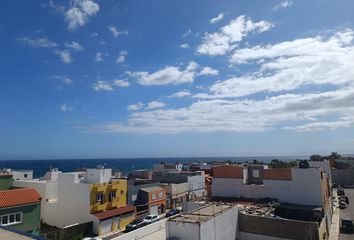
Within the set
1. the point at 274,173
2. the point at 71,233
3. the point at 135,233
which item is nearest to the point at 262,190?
the point at 274,173

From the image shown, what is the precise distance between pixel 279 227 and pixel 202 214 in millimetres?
8741

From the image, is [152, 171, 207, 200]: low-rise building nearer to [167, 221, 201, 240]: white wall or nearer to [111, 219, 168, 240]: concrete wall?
[111, 219, 168, 240]: concrete wall

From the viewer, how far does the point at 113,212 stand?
45.5 m

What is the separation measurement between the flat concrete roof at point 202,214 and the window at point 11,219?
19984 mm

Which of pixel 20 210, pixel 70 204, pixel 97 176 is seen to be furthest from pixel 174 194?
pixel 20 210

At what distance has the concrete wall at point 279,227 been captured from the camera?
30469 mm

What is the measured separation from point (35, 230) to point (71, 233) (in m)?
4.24

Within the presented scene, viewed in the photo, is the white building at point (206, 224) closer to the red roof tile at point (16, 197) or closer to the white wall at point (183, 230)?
the white wall at point (183, 230)

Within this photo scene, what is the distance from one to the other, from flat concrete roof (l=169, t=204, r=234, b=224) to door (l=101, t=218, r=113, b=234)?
1758cm

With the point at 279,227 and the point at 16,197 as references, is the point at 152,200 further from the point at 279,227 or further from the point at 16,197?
the point at 279,227

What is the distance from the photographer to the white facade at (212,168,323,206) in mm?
45344

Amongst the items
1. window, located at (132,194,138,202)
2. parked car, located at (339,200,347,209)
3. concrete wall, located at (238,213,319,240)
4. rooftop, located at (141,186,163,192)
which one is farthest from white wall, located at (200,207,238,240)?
parked car, located at (339,200,347,209)

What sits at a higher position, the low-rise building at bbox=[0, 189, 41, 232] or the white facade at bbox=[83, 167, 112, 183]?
the white facade at bbox=[83, 167, 112, 183]

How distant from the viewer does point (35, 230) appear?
120 feet
